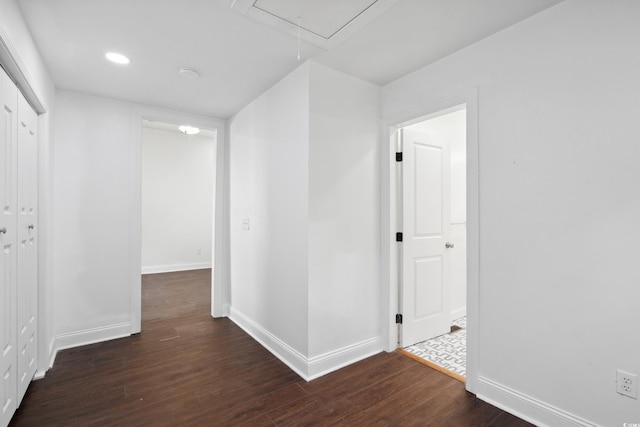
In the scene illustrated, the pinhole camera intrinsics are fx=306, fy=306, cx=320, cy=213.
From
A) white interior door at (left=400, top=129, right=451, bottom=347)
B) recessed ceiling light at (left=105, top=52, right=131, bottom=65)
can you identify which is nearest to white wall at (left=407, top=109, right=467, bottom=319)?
white interior door at (left=400, top=129, right=451, bottom=347)

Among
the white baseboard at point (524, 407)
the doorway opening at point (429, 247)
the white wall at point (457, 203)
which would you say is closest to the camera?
the white baseboard at point (524, 407)

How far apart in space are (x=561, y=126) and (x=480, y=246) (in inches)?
33.7

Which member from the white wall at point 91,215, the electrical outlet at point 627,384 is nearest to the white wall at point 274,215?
A: the white wall at point 91,215

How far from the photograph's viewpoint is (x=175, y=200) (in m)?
6.65

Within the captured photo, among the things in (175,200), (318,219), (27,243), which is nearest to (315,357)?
(318,219)

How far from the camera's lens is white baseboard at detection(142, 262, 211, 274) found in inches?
248

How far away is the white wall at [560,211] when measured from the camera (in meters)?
1.54

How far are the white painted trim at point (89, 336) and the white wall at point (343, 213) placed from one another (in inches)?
85.0

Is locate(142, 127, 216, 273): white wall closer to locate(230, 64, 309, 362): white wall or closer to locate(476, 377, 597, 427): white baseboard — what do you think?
locate(230, 64, 309, 362): white wall

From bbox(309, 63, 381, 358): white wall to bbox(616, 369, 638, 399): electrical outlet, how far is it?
5.29 ft

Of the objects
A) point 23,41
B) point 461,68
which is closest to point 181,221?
point 23,41

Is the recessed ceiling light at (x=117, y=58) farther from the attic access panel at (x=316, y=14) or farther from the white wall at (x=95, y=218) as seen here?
the attic access panel at (x=316, y=14)

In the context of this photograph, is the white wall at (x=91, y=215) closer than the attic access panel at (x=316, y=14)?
No

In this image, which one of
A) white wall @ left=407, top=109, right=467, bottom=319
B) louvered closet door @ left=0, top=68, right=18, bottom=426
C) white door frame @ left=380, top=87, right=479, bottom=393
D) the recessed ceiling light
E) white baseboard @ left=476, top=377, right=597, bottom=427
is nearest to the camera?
louvered closet door @ left=0, top=68, right=18, bottom=426
